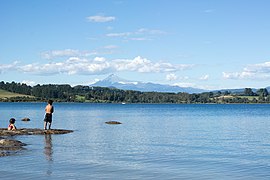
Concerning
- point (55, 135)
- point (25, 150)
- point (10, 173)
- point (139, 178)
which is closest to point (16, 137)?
point (55, 135)

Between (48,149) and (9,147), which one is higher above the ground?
(9,147)

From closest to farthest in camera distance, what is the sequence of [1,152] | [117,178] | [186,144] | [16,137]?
1. [117,178]
2. [1,152]
3. [186,144]
4. [16,137]

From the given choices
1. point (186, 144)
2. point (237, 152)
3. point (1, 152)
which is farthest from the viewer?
point (186, 144)

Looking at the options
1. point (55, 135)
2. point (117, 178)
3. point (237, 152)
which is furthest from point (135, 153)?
point (55, 135)

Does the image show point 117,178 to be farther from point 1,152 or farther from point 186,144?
point 186,144

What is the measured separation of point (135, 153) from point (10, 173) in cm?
1064

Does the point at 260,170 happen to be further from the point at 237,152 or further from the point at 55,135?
the point at 55,135

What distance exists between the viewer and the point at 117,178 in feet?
71.1

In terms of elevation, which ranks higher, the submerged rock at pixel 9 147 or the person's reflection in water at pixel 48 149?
the submerged rock at pixel 9 147

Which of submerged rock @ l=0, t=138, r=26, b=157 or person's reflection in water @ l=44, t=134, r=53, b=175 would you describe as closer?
person's reflection in water @ l=44, t=134, r=53, b=175

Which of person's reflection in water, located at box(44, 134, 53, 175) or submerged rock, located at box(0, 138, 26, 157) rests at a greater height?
submerged rock, located at box(0, 138, 26, 157)

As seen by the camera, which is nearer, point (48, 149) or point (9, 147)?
point (9, 147)

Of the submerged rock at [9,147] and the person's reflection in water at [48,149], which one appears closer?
the person's reflection in water at [48,149]

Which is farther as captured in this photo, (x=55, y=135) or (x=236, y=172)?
(x=55, y=135)
